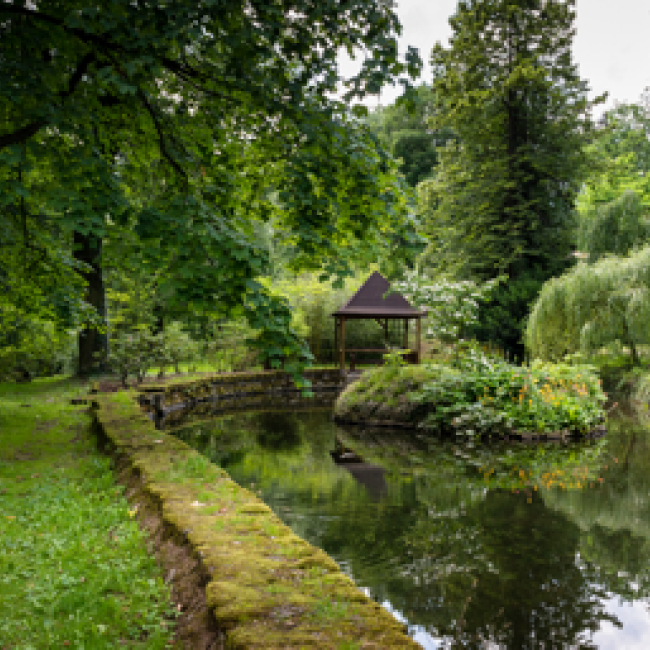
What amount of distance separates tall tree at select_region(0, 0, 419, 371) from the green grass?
1.55 m

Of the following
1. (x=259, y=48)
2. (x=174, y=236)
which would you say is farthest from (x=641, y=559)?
(x=259, y=48)

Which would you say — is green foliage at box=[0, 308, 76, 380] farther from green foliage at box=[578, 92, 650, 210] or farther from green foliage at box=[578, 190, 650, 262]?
green foliage at box=[578, 92, 650, 210]

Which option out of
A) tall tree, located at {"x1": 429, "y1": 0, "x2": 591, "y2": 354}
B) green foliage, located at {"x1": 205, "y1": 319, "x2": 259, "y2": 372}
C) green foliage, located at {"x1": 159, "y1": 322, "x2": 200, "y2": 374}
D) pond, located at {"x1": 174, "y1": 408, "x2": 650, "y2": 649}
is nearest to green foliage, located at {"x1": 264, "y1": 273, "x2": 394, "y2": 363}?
green foliage, located at {"x1": 205, "y1": 319, "x2": 259, "y2": 372}

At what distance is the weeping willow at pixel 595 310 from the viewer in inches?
507

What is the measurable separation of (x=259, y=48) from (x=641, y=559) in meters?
5.14

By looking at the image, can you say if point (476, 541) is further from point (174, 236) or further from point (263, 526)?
point (174, 236)

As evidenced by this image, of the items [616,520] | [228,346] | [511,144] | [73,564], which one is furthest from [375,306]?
[73,564]

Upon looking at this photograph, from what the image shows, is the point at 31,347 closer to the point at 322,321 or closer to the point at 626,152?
the point at 322,321

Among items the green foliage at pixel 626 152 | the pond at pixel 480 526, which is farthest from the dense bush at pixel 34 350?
the green foliage at pixel 626 152

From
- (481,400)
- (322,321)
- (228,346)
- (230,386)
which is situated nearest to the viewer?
(481,400)

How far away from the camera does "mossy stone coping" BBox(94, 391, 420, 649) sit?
2.05 meters

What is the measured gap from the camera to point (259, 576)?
8.41 ft

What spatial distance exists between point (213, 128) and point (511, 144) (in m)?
17.6

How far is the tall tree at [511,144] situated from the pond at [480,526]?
34.4 feet
